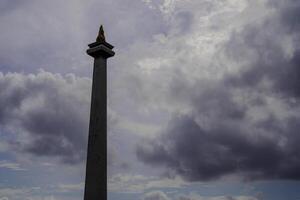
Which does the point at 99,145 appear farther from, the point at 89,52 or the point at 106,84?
the point at 89,52

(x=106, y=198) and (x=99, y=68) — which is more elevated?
(x=99, y=68)

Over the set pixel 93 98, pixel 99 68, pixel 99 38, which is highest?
pixel 99 38

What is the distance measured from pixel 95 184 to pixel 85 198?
4.85 ft

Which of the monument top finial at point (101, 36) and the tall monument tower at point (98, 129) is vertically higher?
the monument top finial at point (101, 36)

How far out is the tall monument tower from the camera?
34656mm

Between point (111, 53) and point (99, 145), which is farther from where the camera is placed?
point (111, 53)

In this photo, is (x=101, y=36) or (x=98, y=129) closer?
(x=98, y=129)

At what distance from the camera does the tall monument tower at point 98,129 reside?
3466cm

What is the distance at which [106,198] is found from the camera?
3494cm

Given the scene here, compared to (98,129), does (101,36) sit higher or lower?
higher

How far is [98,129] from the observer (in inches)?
1431

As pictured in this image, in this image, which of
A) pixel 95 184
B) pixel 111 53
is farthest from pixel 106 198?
pixel 111 53

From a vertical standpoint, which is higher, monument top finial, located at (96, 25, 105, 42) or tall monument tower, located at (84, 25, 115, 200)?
monument top finial, located at (96, 25, 105, 42)

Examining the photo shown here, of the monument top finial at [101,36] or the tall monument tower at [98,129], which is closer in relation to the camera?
the tall monument tower at [98,129]
